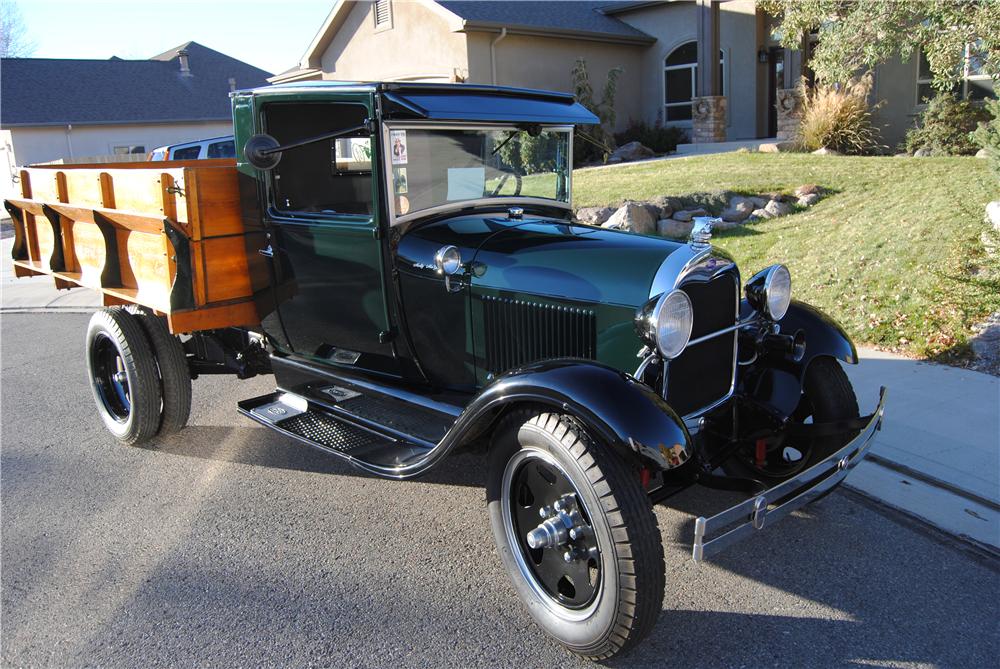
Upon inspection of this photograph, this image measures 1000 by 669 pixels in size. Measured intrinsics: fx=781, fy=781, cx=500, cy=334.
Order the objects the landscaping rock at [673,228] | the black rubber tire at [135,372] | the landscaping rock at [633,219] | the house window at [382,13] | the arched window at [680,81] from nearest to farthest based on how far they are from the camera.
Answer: the black rubber tire at [135,372] < the landscaping rock at [633,219] < the landscaping rock at [673,228] < the arched window at [680,81] < the house window at [382,13]

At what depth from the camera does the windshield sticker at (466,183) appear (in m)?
3.74

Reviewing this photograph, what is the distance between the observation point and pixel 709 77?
16.2m

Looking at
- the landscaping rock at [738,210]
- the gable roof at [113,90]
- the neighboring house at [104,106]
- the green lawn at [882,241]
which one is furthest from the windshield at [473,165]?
the gable roof at [113,90]

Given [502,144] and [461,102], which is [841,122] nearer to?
[502,144]

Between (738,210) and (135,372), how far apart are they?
23.9 feet

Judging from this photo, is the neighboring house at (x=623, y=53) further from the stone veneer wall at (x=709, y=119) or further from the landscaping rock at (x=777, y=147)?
the landscaping rock at (x=777, y=147)

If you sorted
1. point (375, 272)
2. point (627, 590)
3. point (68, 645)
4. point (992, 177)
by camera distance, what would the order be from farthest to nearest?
1. point (992, 177)
2. point (375, 272)
3. point (68, 645)
4. point (627, 590)

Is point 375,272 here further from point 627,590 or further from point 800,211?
point 800,211

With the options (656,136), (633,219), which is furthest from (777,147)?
(633,219)

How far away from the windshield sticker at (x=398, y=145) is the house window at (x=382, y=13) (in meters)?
17.2

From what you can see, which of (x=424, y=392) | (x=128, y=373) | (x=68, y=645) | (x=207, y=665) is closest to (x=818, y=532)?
(x=424, y=392)

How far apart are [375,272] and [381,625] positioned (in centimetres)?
159

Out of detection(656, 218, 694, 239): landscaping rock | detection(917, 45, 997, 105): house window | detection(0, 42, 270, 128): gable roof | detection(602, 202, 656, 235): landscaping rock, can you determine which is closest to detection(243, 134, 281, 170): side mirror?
detection(602, 202, 656, 235): landscaping rock

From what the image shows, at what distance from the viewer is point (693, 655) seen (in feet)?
8.74
